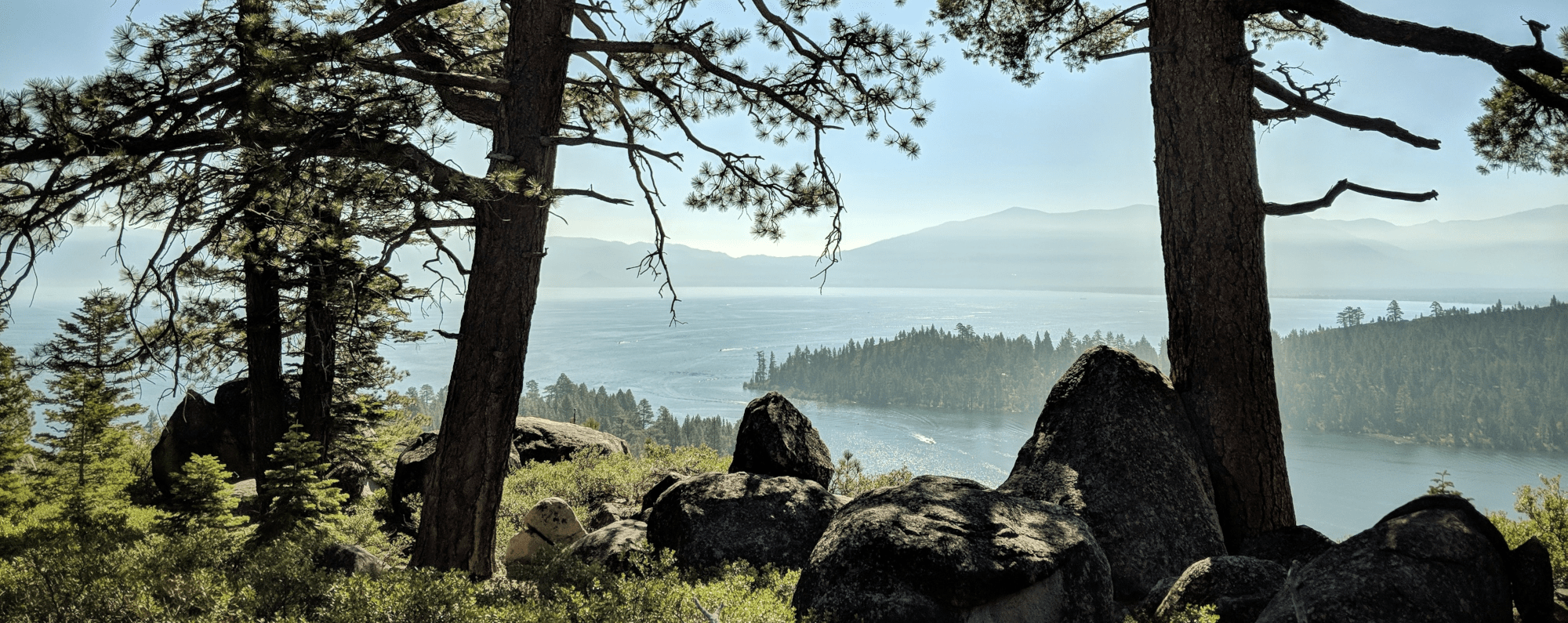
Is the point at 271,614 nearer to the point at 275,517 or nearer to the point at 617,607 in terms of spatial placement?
the point at 617,607

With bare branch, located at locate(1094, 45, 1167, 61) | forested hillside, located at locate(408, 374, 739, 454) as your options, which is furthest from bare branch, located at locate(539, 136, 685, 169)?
forested hillside, located at locate(408, 374, 739, 454)

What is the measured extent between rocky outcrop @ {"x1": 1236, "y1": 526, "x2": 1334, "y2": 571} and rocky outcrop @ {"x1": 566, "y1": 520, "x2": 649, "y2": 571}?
4.30 meters

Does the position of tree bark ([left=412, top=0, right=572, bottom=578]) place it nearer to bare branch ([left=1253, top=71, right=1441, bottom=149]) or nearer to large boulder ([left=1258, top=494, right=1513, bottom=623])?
large boulder ([left=1258, top=494, right=1513, bottom=623])

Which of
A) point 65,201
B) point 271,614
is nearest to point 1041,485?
point 271,614

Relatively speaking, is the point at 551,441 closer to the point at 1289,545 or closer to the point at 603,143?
the point at 603,143

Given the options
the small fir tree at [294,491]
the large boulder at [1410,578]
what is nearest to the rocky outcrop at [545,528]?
the small fir tree at [294,491]

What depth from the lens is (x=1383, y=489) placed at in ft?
262

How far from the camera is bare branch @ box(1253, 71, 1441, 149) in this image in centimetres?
559

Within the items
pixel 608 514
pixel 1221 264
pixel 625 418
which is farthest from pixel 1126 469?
pixel 625 418

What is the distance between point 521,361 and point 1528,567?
6191 millimetres

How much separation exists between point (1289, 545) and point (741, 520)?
376 centimetres

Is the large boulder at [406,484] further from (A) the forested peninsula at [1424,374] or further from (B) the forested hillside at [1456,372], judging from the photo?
(B) the forested hillside at [1456,372]

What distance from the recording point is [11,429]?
779 centimetres

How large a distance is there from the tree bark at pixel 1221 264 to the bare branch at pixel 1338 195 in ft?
0.86
